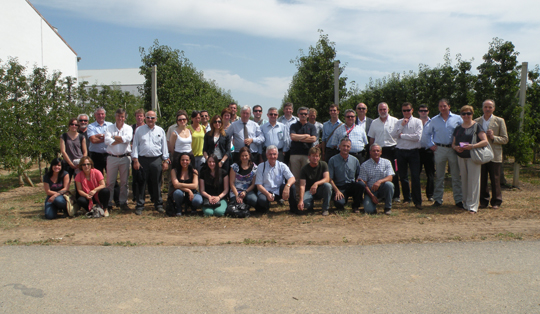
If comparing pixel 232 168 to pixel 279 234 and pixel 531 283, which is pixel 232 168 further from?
pixel 531 283

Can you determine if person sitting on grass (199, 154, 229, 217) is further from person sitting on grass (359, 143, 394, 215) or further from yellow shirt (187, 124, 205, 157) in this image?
person sitting on grass (359, 143, 394, 215)

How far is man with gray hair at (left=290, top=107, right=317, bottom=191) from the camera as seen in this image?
8.40m

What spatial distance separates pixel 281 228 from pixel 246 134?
2.68 metres

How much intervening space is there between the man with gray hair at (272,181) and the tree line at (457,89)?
5.22 metres

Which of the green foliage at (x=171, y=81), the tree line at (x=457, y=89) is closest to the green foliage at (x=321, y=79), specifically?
the tree line at (x=457, y=89)

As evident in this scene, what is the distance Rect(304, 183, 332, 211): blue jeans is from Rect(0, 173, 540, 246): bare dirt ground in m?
Answer: 0.22

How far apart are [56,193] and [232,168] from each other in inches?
134

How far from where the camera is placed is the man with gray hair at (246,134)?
8.47m

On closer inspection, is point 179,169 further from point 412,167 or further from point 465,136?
point 465,136

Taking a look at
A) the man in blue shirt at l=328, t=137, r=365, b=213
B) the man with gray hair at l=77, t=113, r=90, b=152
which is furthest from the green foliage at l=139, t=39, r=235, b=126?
the man in blue shirt at l=328, t=137, r=365, b=213

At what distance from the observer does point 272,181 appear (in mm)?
7660

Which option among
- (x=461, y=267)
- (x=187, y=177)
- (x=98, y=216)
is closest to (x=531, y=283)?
(x=461, y=267)

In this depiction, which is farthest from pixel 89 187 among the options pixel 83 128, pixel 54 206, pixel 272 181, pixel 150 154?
pixel 272 181

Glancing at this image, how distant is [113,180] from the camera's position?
Answer: 8195 mm
